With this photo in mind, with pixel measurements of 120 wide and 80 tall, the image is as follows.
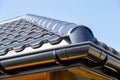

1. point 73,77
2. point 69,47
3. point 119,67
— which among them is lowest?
point 73,77

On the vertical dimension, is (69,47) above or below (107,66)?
above

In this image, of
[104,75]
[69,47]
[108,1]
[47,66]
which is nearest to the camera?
[69,47]

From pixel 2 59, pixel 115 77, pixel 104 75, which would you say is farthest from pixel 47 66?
pixel 115 77

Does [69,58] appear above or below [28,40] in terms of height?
above

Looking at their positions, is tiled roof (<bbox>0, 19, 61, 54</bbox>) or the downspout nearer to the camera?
the downspout

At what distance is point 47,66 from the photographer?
9.09 feet

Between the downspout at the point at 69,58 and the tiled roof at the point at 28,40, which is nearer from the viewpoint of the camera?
the downspout at the point at 69,58

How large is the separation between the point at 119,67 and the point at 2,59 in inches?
51.3

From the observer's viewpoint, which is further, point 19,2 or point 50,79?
point 19,2

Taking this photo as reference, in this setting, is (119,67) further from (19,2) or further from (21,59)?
(19,2)

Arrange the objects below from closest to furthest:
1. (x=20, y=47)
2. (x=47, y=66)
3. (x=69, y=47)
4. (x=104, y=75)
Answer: (x=69, y=47), (x=47, y=66), (x=104, y=75), (x=20, y=47)

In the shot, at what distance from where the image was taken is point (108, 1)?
6.61 meters

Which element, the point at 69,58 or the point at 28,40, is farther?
the point at 28,40

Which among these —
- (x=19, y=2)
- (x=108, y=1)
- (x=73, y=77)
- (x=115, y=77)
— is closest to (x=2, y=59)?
(x=73, y=77)
